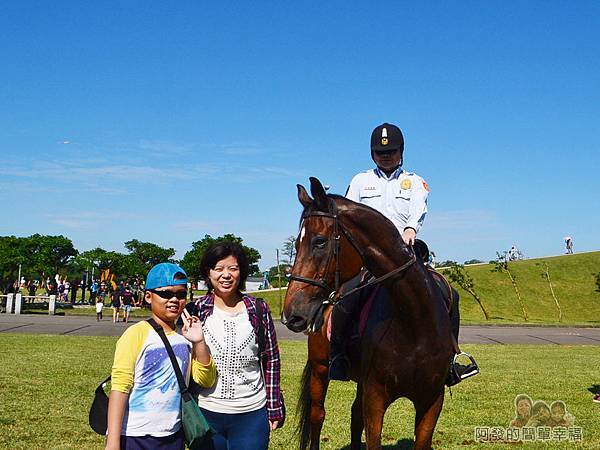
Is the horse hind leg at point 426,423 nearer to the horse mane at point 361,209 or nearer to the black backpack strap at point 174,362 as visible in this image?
Answer: the horse mane at point 361,209

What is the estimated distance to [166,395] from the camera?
3850 mm

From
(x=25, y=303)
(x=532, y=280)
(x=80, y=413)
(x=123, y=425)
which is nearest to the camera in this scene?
(x=123, y=425)

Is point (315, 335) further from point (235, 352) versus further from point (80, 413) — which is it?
point (80, 413)

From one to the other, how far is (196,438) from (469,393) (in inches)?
370

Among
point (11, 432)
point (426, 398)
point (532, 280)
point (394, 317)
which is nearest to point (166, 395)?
point (394, 317)

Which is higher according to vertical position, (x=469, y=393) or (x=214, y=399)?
(x=214, y=399)

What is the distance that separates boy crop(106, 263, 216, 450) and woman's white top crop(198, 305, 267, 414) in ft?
0.72

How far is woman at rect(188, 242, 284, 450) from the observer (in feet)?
14.0

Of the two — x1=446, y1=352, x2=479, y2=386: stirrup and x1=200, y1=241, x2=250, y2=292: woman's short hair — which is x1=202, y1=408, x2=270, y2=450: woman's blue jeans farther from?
x1=446, y1=352, x2=479, y2=386: stirrup

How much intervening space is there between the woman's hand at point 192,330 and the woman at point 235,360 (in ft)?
0.95

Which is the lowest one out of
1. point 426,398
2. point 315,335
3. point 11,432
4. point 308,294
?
point 11,432

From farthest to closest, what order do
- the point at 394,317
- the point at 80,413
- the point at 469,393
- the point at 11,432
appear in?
the point at 469,393
the point at 80,413
the point at 11,432
the point at 394,317

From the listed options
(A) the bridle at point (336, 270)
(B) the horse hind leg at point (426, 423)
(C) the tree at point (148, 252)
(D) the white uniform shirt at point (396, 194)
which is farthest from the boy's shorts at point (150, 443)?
(C) the tree at point (148, 252)

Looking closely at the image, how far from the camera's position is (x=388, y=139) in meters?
6.51
